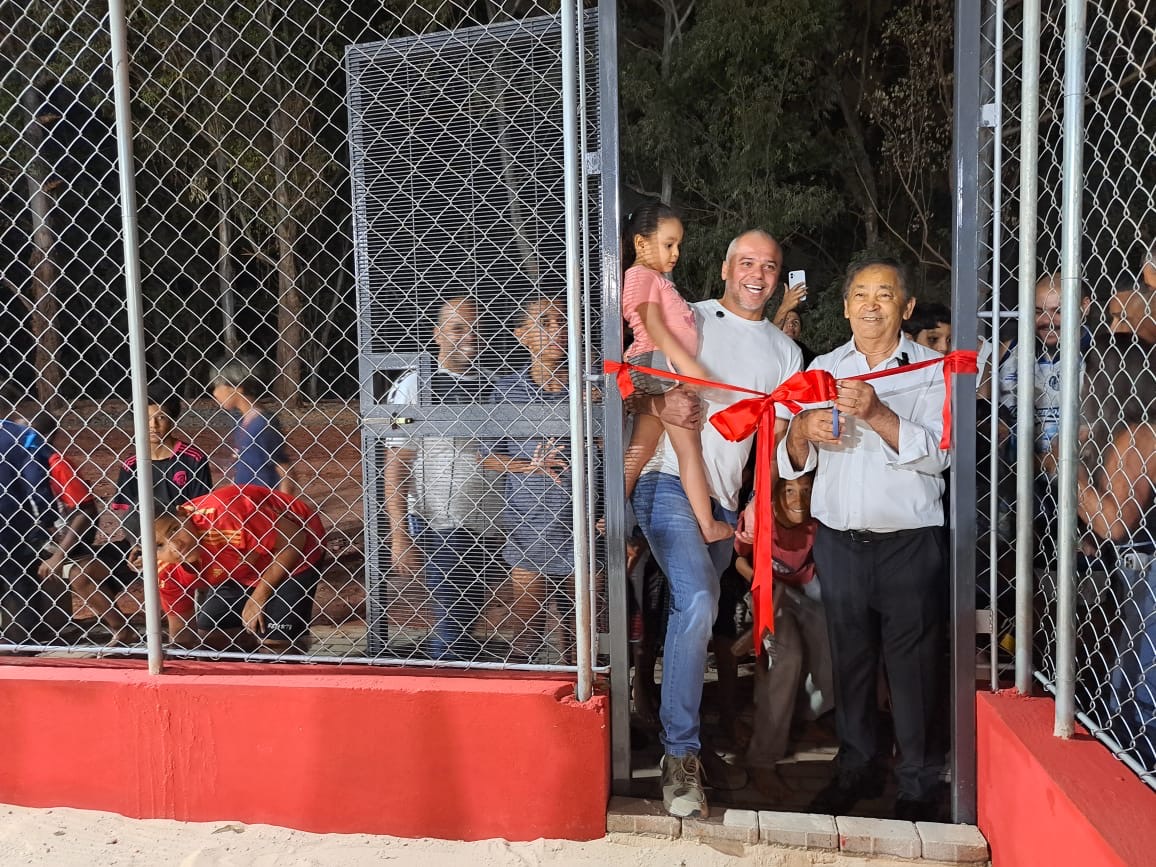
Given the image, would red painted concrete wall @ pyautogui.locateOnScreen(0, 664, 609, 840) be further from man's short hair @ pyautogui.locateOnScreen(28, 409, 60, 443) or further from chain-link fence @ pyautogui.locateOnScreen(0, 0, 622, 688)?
man's short hair @ pyautogui.locateOnScreen(28, 409, 60, 443)

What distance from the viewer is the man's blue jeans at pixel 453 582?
2.63 meters

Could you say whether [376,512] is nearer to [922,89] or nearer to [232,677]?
[232,677]

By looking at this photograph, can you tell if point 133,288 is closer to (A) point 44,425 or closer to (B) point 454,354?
(B) point 454,354

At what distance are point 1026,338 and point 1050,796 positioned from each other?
3.57 feet

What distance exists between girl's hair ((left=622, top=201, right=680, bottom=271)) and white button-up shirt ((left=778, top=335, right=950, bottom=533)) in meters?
0.68

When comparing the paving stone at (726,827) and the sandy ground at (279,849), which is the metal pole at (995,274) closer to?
the paving stone at (726,827)

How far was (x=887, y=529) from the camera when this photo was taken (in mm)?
2443

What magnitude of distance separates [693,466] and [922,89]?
7619 millimetres

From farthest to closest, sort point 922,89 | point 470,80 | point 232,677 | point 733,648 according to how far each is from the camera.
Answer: point 922,89 < point 733,648 < point 470,80 < point 232,677

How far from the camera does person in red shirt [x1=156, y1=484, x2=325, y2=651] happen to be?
10.6 feet

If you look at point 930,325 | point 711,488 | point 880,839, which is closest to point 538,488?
point 711,488

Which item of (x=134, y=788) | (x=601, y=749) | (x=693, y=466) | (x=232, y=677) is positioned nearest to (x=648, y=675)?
(x=601, y=749)

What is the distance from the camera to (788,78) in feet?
28.7

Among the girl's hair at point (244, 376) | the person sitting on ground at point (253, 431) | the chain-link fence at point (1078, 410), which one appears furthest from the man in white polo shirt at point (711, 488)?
the girl's hair at point (244, 376)
